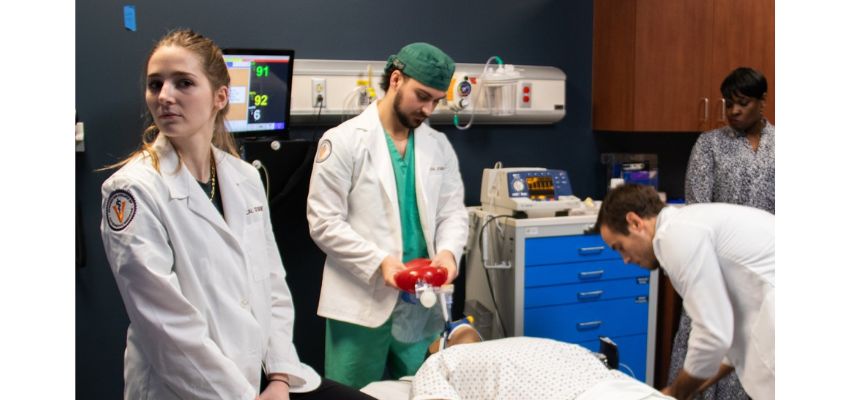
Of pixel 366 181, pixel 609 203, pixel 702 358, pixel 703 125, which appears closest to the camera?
pixel 702 358

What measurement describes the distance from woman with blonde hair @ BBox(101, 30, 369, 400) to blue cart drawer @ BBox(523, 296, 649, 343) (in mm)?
1589

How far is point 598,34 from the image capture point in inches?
148

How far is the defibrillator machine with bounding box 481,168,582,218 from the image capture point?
3.16 meters

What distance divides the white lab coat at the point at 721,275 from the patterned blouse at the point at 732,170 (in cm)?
116

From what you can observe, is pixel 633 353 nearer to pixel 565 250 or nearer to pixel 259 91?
pixel 565 250

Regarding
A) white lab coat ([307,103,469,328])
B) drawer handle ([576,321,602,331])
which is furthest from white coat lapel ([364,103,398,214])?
drawer handle ([576,321,602,331])

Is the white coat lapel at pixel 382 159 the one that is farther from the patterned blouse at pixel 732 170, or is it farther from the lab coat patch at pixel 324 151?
the patterned blouse at pixel 732 170

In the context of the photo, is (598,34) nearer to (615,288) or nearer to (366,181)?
(615,288)

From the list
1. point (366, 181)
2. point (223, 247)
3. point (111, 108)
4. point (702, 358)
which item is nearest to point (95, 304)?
point (111, 108)

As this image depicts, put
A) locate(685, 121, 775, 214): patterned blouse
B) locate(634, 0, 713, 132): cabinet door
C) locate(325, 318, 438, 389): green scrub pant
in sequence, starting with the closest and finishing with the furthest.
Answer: locate(325, 318, 438, 389): green scrub pant
locate(685, 121, 775, 214): patterned blouse
locate(634, 0, 713, 132): cabinet door

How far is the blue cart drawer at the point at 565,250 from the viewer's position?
3098 millimetres

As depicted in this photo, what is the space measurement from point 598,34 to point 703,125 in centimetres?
71

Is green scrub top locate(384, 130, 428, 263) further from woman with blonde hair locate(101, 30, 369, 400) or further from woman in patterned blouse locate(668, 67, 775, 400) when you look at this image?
woman in patterned blouse locate(668, 67, 775, 400)

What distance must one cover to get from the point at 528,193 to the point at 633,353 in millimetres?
889
